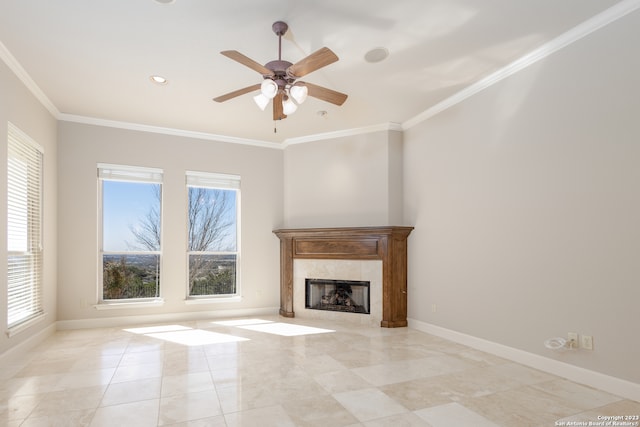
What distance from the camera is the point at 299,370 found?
3.37 metres

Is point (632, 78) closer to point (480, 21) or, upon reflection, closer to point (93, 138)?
point (480, 21)

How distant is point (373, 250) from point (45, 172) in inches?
169

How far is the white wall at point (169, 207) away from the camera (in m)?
5.04

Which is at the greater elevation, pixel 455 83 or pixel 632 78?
pixel 455 83

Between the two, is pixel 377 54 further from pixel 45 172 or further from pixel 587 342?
pixel 45 172

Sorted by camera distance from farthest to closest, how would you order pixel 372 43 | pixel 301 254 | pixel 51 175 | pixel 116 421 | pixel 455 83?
1. pixel 301 254
2. pixel 51 175
3. pixel 455 83
4. pixel 372 43
5. pixel 116 421

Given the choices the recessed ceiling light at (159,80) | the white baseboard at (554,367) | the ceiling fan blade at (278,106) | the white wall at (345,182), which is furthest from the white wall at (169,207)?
the white baseboard at (554,367)

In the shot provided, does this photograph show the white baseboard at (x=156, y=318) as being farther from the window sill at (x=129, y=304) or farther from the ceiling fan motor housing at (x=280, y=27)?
the ceiling fan motor housing at (x=280, y=27)

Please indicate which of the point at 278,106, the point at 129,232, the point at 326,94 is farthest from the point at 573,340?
the point at 129,232

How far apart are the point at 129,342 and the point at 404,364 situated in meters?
3.11

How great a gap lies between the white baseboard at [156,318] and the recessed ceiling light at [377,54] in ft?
13.7

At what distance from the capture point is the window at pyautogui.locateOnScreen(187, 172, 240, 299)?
228 inches

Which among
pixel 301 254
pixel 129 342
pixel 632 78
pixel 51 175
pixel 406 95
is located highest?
pixel 406 95

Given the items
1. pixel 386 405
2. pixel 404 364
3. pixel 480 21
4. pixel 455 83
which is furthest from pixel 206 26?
pixel 404 364
